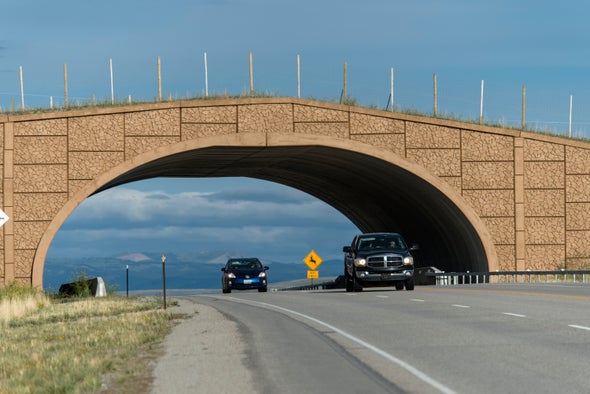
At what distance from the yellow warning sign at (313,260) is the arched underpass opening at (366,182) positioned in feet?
19.1

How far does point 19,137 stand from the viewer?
140 ft

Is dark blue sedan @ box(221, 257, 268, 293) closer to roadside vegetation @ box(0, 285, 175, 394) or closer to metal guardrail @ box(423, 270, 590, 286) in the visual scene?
metal guardrail @ box(423, 270, 590, 286)

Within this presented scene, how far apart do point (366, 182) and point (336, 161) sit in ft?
13.4

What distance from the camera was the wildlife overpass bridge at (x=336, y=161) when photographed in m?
42.3

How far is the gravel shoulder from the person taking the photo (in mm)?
11016

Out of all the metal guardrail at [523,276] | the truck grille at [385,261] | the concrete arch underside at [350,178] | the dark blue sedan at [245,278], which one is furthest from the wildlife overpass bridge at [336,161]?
the truck grille at [385,261]

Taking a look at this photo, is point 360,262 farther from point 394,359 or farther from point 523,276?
point 394,359

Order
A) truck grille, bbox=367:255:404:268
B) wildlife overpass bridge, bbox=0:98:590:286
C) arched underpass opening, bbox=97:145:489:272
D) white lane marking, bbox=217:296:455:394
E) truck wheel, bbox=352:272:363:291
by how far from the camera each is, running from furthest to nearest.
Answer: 1. arched underpass opening, bbox=97:145:489:272
2. wildlife overpass bridge, bbox=0:98:590:286
3. truck wheel, bbox=352:272:363:291
4. truck grille, bbox=367:255:404:268
5. white lane marking, bbox=217:296:455:394

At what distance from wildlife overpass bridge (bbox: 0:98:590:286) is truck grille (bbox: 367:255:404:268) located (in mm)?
12711

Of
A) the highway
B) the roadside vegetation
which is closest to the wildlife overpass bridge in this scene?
the roadside vegetation

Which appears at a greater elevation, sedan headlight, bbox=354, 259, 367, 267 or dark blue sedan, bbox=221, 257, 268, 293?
sedan headlight, bbox=354, 259, 367, 267

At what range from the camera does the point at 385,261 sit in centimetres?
3281

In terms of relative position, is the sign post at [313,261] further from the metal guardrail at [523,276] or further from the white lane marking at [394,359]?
the white lane marking at [394,359]

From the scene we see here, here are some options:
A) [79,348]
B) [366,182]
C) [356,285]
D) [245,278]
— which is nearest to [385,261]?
[356,285]
